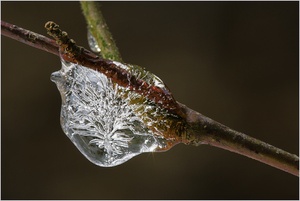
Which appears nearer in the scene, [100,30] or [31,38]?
[31,38]

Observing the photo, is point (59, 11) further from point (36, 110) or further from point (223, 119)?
point (223, 119)

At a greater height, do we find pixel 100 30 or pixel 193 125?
pixel 100 30

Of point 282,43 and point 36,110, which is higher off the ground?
point 282,43

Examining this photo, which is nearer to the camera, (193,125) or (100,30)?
(193,125)

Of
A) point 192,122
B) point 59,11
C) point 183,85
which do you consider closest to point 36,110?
point 59,11
